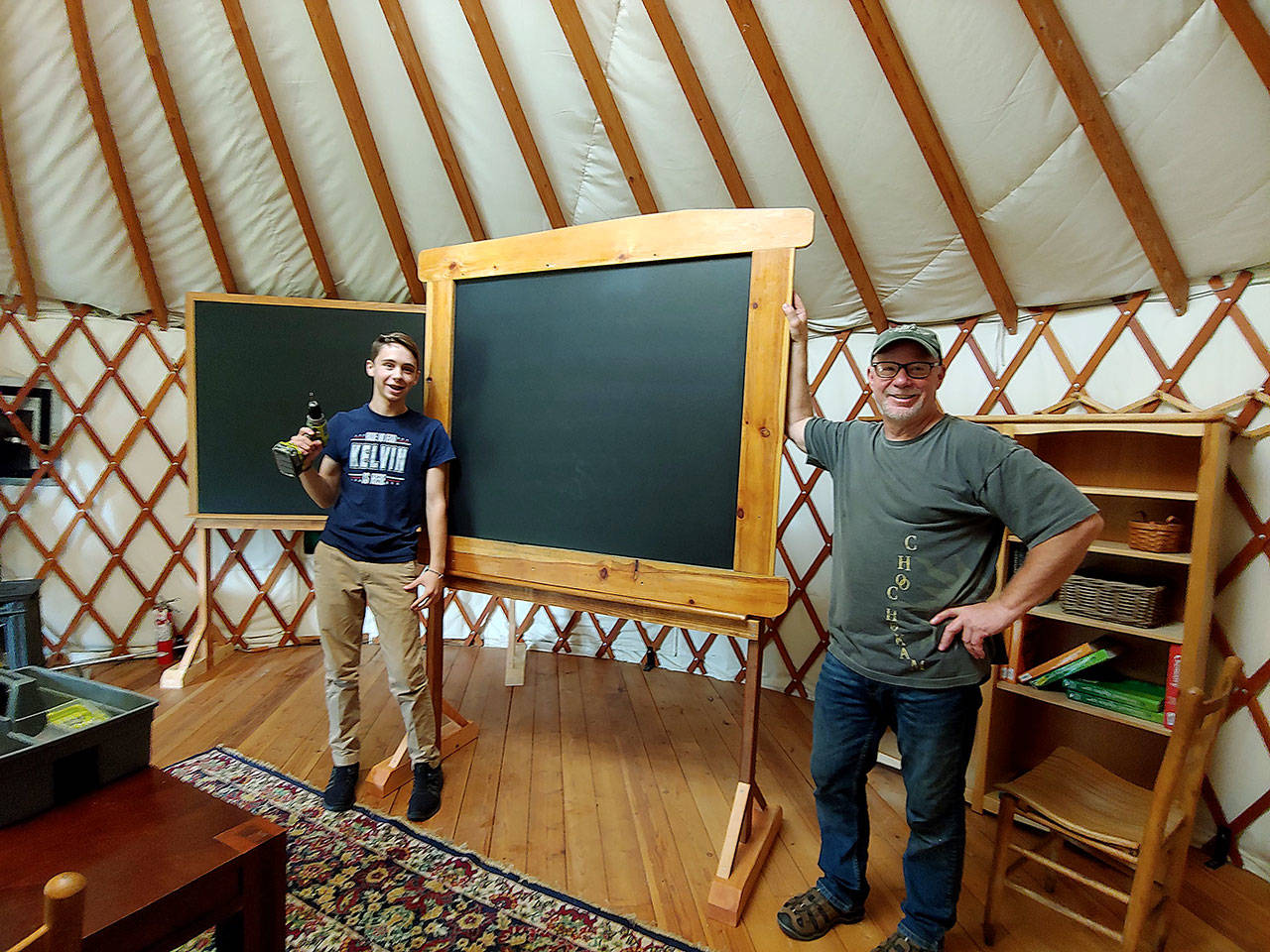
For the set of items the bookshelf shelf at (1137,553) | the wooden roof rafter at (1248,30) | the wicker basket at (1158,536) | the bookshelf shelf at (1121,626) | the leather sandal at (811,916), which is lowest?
the leather sandal at (811,916)

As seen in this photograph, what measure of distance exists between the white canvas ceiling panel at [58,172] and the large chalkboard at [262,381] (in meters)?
0.49

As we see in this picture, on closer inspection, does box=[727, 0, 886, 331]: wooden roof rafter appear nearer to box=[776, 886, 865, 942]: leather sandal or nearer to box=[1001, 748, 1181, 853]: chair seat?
box=[1001, 748, 1181, 853]: chair seat

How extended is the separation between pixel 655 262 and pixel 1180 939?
2.16m

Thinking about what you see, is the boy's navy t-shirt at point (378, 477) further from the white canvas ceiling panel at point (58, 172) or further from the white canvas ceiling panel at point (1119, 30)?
the white canvas ceiling panel at point (1119, 30)

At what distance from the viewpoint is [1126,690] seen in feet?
6.20

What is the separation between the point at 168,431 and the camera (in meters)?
3.20

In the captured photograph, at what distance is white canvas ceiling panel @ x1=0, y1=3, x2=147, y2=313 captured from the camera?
238 centimetres

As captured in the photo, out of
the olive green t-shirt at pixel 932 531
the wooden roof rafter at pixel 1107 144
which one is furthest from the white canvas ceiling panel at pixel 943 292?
the olive green t-shirt at pixel 932 531

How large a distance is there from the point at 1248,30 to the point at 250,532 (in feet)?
13.7

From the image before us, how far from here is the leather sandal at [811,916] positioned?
1490 mm

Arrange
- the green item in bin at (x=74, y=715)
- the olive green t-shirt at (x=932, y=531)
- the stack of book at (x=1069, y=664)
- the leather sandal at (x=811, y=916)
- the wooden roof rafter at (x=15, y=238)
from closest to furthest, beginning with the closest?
the green item in bin at (x=74, y=715) → the olive green t-shirt at (x=932, y=531) → the leather sandal at (x=811, y=916) → the stack of book at (x=1069, y=664) → the wooden roof rafter at (x=15, y=238)

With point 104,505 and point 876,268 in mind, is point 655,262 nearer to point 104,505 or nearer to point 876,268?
point 876,268

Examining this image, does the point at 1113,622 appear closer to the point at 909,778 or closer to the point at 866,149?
the point at 909,778

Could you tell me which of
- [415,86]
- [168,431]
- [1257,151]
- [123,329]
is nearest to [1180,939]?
[1257,151]
